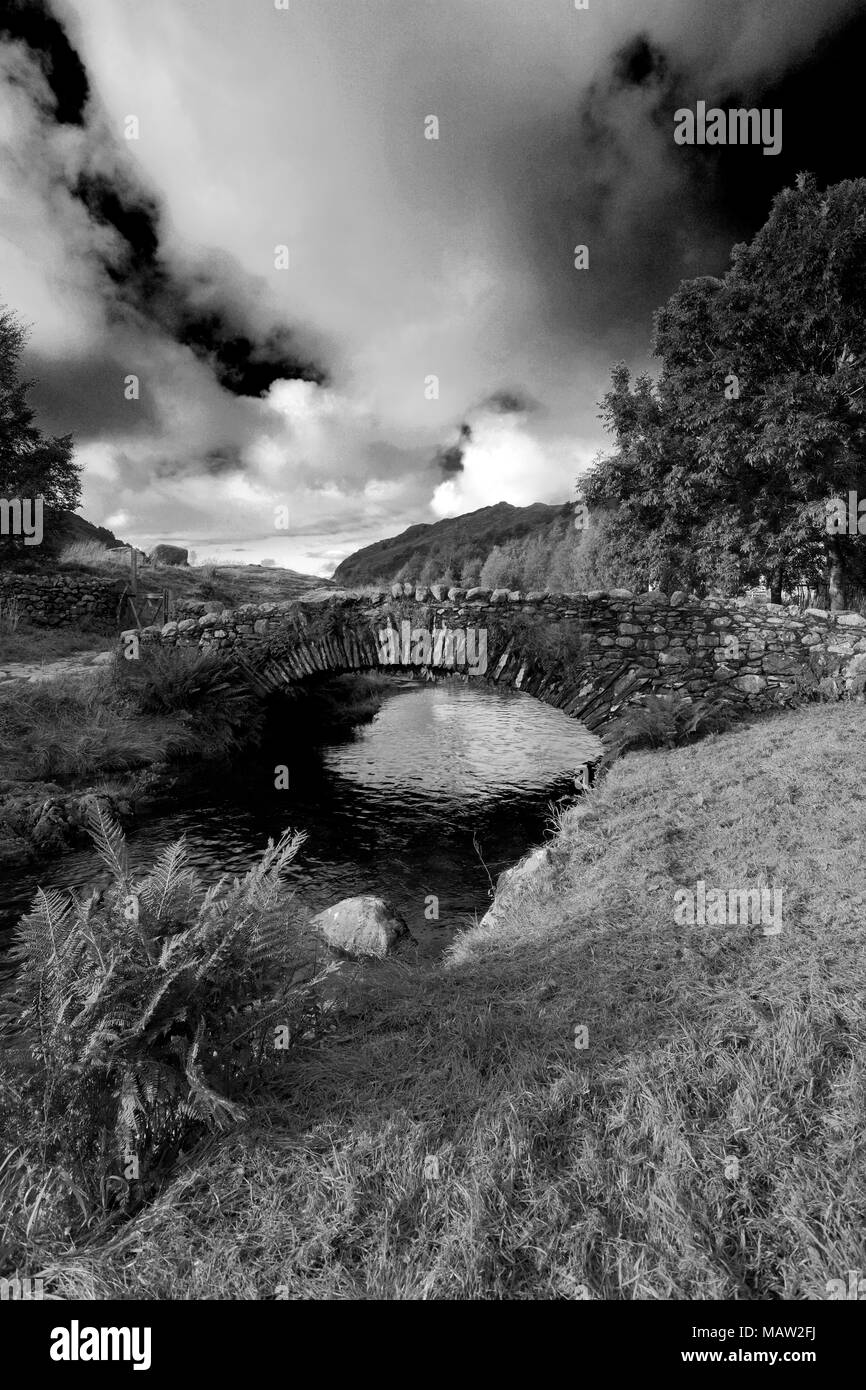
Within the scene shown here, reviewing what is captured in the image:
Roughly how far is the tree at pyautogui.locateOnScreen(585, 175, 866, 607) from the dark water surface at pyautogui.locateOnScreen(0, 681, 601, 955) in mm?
7682

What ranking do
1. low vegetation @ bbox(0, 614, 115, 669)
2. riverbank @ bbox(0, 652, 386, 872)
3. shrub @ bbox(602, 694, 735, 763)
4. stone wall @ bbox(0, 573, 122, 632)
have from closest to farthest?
riverbank @ bbox(0, 652, 386, 872), shrub @ bbox(602, 694, 735, 763), low vegetation @ bbox(0, 614, 115, 669), stone wall @ bbox(0, 573, 122, 632)

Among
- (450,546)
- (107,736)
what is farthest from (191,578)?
(450,546)

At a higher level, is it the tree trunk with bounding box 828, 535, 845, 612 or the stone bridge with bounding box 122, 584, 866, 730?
the tree trunk with bounding box 828, 535, 845, 612

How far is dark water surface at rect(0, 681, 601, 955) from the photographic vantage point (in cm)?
734

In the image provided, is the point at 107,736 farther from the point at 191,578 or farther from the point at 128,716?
the point at 191,578

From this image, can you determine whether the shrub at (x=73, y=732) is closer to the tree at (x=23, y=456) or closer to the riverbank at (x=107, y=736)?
the riverbank at (x=107, y=736)

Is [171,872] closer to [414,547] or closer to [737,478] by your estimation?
[737,478]

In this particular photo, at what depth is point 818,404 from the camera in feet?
51.8

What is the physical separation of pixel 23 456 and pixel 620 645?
24481 mm

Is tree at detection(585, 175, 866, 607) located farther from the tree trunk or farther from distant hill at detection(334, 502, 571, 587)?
distant hill at detection(334, 502, 571, 587)

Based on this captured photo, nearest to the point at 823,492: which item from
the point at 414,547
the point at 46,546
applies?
the point at 46,546

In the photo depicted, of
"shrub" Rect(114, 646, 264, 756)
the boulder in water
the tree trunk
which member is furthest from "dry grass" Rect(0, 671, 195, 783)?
the tree trunk

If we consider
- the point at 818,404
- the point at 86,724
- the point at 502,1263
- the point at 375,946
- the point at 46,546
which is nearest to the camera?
the point at 502,1263
